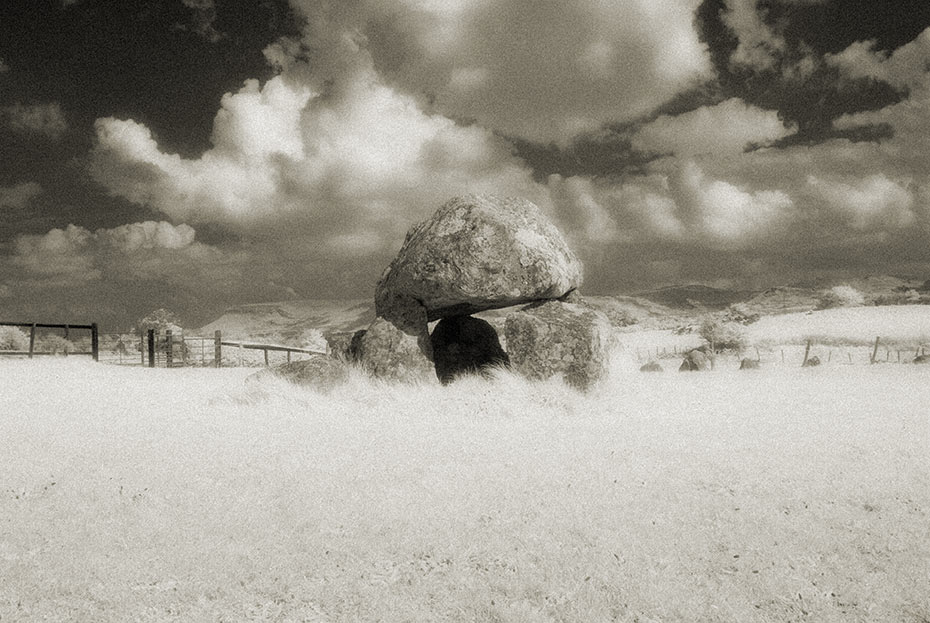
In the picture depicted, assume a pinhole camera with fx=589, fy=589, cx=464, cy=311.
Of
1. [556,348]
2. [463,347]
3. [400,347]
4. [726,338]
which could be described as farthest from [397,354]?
[726,338]

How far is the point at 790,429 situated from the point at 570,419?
322 centimetres

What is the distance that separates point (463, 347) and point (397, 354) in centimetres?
235

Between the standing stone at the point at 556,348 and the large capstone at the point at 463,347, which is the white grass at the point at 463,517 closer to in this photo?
the standing stone at the point at 556,348

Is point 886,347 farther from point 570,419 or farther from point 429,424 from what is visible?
point 429,424

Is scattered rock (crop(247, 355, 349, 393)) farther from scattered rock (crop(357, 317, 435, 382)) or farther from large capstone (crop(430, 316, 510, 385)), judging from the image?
large capstone (crop(430, 316, 510, 385))

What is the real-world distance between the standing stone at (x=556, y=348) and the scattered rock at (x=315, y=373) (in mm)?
3421

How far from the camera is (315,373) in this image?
11703mm

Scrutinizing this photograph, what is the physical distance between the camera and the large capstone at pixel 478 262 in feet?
37.2

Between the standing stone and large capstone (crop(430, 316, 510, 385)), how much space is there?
1.68 m

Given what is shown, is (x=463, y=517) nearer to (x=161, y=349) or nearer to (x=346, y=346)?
(x=346, y=346)

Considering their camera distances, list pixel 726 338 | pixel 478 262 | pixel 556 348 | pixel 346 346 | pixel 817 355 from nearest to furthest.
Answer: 1. pixel 556 348
2. pixel 478 262
3. pixel 346 346
4. pixel 817 355
5. pixel 726 338

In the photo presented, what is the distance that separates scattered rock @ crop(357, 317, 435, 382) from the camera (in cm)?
1155

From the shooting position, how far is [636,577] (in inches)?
146

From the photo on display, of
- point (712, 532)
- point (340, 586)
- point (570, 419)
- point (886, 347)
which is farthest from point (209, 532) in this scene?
point (886, 347)
